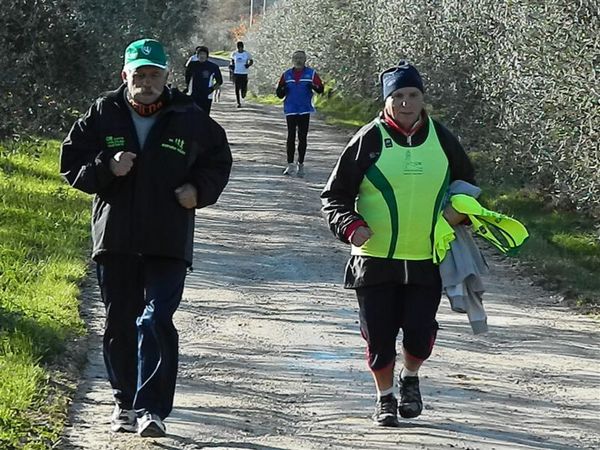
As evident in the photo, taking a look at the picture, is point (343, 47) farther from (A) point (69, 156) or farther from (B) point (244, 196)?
(A) point (69, 156)

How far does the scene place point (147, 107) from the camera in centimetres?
571

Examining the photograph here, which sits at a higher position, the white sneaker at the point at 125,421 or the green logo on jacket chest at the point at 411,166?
the green logo on jacket chest at the point at 411,166

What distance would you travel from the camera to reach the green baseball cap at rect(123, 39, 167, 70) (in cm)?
564

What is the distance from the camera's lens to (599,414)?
6914 millimetres

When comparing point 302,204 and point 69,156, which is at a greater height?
point 69,156

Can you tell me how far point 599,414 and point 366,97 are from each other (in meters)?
23.3

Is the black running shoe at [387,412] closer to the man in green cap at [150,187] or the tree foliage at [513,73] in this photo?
the man in green cap at [150,187]

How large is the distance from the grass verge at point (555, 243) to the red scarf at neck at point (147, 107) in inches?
221

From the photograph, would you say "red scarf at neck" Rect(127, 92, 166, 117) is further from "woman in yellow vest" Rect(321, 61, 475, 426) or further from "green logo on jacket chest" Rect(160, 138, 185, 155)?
"woman in yellow vest" Rect(321, 61, 475, 426)

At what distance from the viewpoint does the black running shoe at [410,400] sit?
6.35 meters

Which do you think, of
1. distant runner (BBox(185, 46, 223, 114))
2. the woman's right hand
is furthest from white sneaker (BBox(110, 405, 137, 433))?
distant runner (BBox(185, 46, 223, 114))

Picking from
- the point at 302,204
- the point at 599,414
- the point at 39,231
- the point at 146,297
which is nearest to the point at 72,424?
the point at 146,297

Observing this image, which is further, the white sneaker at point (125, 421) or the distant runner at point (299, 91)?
the distant runner at point (299, 91)

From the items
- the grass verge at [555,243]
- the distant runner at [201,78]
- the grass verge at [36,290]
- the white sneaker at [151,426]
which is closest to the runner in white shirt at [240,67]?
the distant runner at [201,78]
